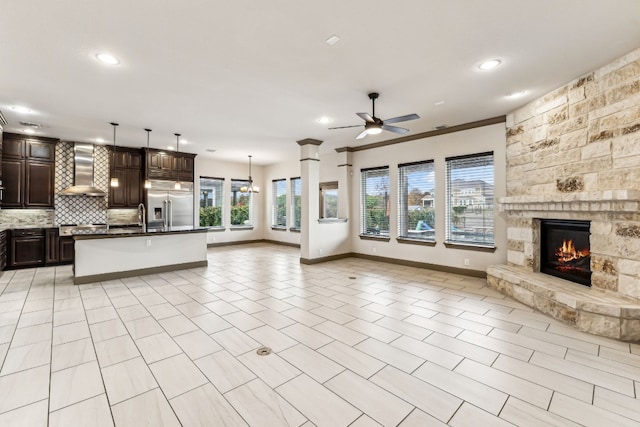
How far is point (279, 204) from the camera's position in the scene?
10.5 metres

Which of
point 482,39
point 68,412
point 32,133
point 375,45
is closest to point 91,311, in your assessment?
point 68,412

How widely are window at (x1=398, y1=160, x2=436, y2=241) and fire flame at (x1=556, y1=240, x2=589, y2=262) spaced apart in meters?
2.33

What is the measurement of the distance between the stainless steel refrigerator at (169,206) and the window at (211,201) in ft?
2.87

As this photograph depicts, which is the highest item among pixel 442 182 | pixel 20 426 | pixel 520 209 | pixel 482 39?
pixel 482 39

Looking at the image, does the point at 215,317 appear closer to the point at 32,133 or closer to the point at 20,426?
the point at 20,426

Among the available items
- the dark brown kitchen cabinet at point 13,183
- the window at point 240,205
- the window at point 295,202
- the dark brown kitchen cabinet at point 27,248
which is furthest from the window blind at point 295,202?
the dark brown kitchen cabinet at point 13,183

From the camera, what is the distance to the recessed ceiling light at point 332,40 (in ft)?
9.18

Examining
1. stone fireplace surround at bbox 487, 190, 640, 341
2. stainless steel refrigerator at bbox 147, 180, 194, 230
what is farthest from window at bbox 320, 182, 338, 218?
stone fireplace surround at bbox 487, 190, 640, 341

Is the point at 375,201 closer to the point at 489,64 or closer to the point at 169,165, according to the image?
the point at 489,64

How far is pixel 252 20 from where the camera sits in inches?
101

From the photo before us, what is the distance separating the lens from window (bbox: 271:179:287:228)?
10.3 meters

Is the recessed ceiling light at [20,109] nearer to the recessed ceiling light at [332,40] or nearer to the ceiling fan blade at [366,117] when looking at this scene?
the recessed ceiling light at [332,40]

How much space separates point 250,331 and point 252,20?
10.1 ft

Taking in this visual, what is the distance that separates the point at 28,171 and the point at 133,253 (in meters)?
3.45
